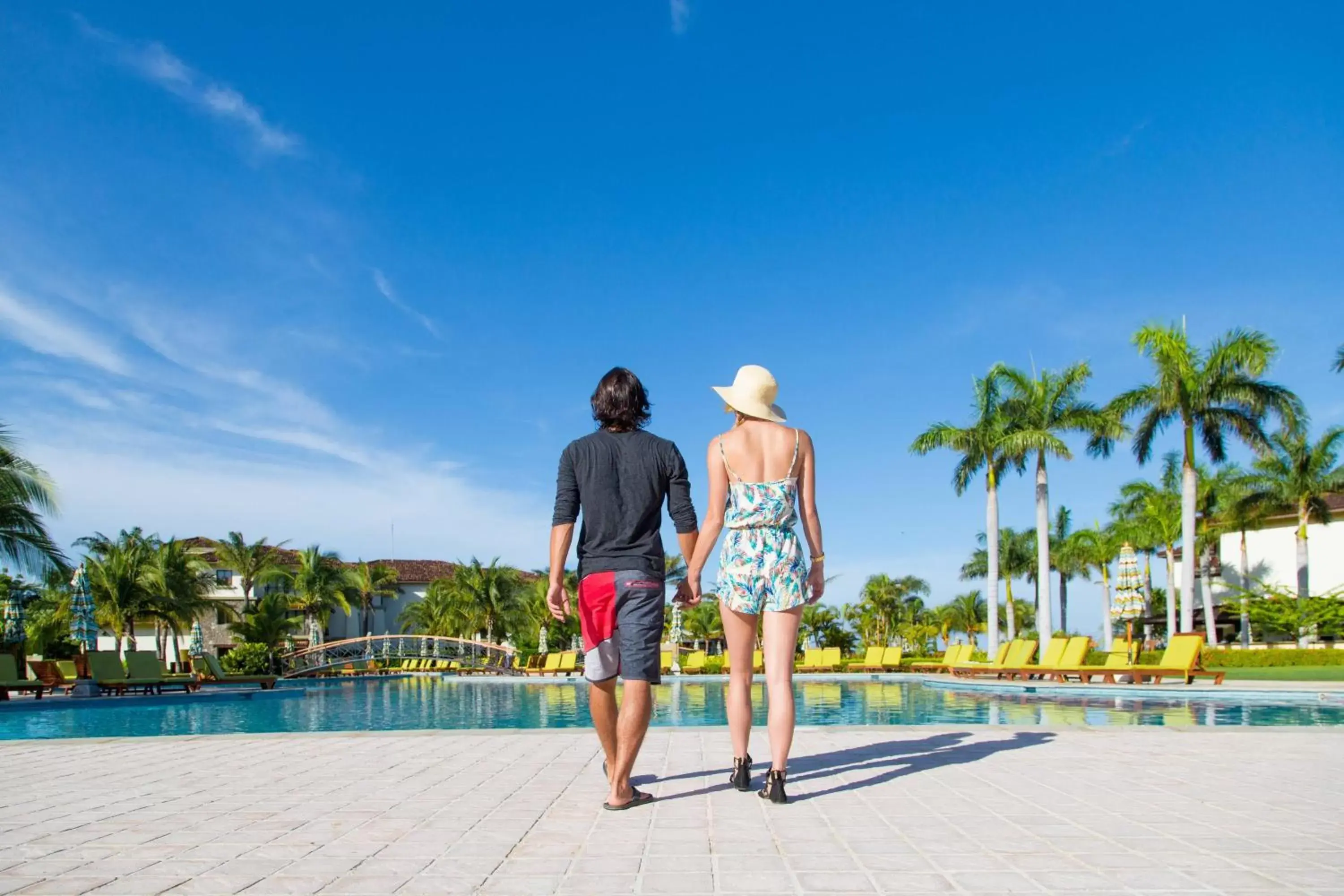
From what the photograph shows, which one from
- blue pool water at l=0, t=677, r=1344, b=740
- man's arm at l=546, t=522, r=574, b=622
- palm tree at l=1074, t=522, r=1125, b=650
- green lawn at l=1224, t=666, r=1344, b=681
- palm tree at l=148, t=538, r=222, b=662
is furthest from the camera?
palm tree at l=1074, t=522, r=1125, b=650

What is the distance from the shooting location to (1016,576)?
63844mm

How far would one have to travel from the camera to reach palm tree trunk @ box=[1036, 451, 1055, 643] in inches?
1127

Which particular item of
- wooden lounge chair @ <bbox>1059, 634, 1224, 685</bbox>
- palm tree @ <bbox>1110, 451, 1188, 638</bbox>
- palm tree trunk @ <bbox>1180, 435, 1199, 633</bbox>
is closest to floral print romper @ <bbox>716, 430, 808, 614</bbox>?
wooden lounge chair @ <bbox>1059, 634, 1224, 685</bbox>

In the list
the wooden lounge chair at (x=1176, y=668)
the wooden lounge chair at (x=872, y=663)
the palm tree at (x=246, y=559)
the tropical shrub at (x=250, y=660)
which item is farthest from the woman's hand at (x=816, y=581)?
the palm tree at (x=246, y=559)

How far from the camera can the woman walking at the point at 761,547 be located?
4.59m

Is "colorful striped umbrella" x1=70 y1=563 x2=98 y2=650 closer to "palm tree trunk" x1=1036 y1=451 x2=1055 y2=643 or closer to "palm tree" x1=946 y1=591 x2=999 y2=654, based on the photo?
"palm tree trunk" x1=1036 y1=451 x2=1055 y2=643

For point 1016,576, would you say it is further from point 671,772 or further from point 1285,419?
point 671,772

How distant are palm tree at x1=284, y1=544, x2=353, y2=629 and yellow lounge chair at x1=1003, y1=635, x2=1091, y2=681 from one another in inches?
1805

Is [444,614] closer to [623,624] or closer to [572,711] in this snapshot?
[572,711]

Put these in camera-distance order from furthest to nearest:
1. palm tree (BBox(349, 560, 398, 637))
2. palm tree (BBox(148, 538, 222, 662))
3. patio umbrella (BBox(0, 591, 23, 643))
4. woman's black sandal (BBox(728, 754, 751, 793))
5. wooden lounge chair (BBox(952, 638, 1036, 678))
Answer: palm tree (BBox(349, 560, 398, 637)), palm tree (BBox(148, 538, 222, 662)), patio umbrella (BBox(0, 591, 23, 643)), wooden lounge chair (BBox(952, 638, 1036, 678)), woman's black sandal (BBox(728, 754, 751, 793))

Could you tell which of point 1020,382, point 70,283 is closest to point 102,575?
point 70,283

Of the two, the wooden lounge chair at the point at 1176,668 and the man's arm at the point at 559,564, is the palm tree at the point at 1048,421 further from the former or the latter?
the man's arm at the point at 559,564

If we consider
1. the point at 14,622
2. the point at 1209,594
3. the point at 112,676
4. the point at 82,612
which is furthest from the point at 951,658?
the point at 14,622

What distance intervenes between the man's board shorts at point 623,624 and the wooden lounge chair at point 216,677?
24097 millimetres
